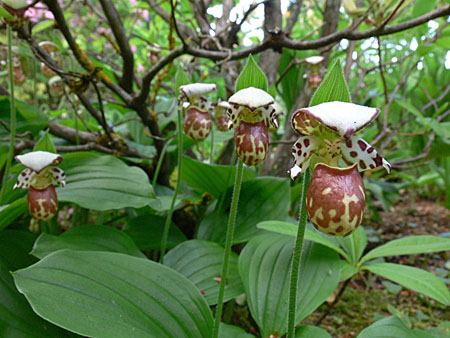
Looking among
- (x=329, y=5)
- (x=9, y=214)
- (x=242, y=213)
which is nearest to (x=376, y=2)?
(x=329, y=5)

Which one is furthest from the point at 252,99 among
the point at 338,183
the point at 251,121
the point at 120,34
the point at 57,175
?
the point at 120,34

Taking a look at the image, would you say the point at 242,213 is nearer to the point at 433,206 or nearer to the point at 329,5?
the point at 329,5

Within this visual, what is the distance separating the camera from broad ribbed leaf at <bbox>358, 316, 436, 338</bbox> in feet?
2.76

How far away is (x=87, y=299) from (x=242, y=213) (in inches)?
34.9

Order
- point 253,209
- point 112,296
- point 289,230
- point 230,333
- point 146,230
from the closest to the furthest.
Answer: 1. point 112,296
2. point 230,333
3. point 289,230
4. point 146,230
5. point 253,209

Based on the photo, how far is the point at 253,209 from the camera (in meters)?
1.54

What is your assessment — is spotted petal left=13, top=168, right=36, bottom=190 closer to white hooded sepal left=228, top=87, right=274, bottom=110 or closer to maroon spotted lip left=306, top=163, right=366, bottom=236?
white hooded sepal left=228, top=87, right=274, bottom=110

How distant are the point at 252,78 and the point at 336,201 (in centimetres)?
45

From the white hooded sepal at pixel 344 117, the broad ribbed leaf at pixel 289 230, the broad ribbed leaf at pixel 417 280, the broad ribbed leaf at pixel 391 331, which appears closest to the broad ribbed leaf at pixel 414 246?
the broad ribbed leaf at pixel 417 280

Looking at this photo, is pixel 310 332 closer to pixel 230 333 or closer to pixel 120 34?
pixel 230 333

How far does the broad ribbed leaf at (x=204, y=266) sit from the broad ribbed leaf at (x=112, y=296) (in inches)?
9.8

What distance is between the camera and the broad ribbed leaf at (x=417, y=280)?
0.95 meters

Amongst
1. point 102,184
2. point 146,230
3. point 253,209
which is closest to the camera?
point 102,184

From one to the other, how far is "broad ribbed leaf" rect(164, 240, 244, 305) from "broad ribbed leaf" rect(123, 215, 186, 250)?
0.56 feet
